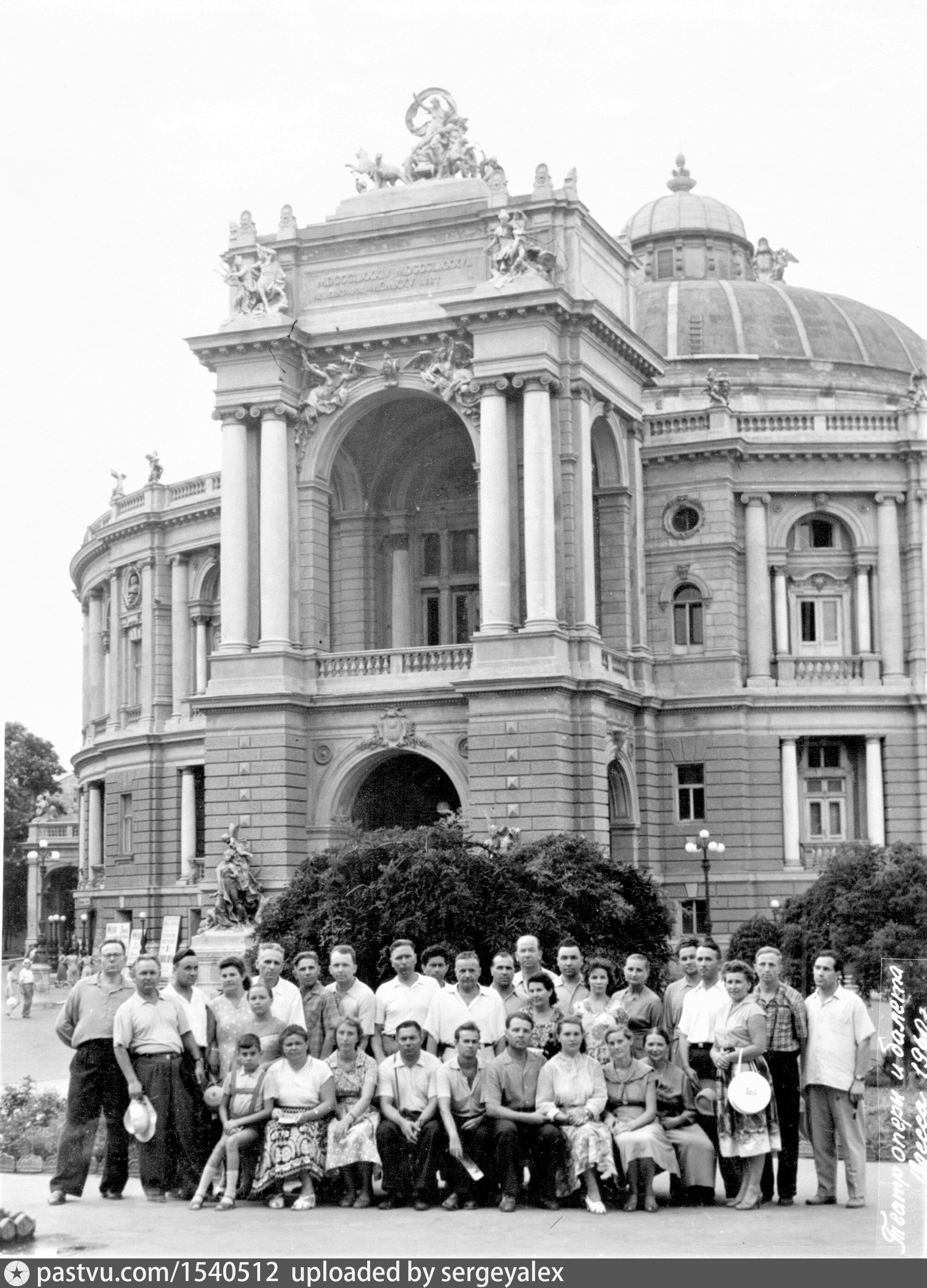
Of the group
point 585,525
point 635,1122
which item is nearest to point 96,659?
point 585,525

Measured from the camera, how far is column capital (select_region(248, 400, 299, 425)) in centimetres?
4278

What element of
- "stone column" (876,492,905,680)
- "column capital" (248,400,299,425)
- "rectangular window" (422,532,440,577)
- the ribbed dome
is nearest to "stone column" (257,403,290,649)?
"column capital" (248,400,299,425)

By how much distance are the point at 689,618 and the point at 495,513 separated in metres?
10.1

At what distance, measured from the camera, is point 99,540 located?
60.4 metres

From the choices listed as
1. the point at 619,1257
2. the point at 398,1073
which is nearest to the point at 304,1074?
the point at 398,1073

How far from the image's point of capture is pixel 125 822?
58125 mm

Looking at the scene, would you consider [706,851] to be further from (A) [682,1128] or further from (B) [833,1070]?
(A) [682,1128]

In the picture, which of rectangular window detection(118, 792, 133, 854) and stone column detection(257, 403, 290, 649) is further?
rectangular window detection(118, 792, 133, 854)

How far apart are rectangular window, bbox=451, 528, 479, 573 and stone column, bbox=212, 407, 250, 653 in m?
6.74

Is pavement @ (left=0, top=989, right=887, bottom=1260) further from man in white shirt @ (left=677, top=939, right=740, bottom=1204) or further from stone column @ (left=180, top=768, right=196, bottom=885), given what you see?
stone column @ (left=180, top=768, right=196, bottom=885)

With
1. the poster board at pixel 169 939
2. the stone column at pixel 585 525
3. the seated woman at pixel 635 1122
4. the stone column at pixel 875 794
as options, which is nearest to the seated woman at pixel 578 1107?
the seated woman at pixel 635 1122

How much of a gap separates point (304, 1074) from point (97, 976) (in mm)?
2372

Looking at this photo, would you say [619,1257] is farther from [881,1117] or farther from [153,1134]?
[881,1117]

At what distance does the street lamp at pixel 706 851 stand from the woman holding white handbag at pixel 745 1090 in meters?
24.7
